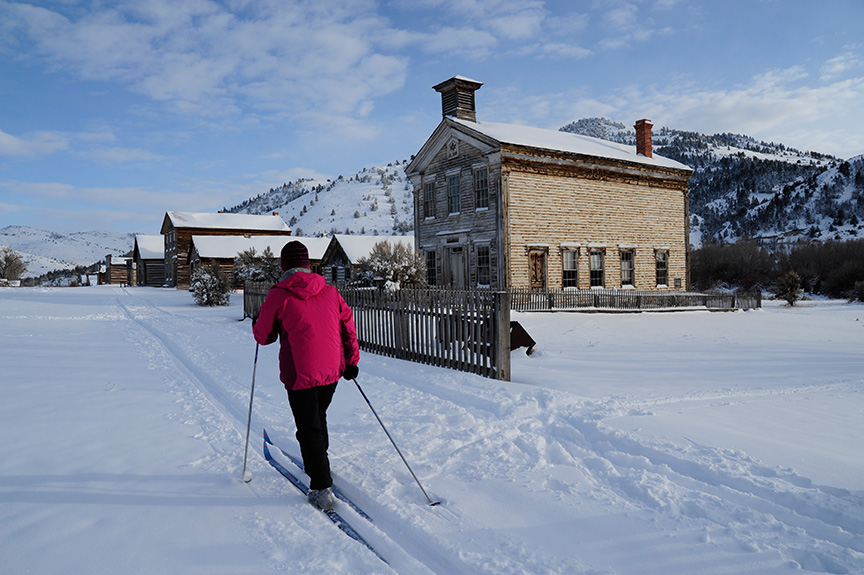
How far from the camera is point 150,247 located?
5919 cm

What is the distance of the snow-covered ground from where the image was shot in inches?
123

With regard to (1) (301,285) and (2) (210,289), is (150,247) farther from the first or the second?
(1) (301,285)

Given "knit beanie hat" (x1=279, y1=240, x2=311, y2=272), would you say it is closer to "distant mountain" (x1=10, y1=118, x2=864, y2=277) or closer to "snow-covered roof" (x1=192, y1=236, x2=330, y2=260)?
"snow-covered roof" (x1=192, y1=236, x2=330, y2=260)

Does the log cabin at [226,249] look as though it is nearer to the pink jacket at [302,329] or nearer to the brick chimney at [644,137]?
the brick chimney at [644,137]

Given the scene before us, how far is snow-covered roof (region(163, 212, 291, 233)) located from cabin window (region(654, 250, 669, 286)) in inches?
1646

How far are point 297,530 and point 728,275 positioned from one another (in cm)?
4917

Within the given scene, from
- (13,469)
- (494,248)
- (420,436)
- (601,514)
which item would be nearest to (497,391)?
(420,436)

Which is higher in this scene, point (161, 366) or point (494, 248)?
point (494, 248)

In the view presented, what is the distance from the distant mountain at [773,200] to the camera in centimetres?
6825

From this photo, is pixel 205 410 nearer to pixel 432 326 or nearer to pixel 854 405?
pixel 432 326

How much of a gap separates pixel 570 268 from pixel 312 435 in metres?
A: 21.3

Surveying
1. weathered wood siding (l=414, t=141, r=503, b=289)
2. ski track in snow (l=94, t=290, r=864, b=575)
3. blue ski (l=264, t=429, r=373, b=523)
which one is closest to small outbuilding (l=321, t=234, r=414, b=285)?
weathered wood siding (l=414, t=141, r=503, b=289)

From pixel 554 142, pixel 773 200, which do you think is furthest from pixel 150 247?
pixel 773 200

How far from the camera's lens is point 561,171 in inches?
917
